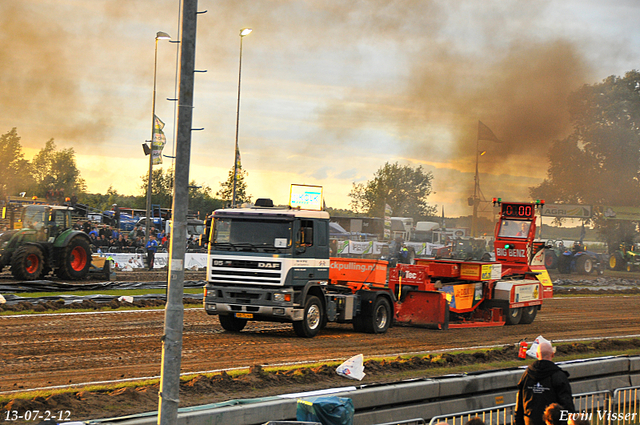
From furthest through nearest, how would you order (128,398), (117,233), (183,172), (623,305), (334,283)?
(117,233) < (623,305) < (334,283) < (128,398) < (183,172)

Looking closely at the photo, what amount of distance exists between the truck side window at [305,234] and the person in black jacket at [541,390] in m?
8.14

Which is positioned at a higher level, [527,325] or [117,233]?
[117,233]

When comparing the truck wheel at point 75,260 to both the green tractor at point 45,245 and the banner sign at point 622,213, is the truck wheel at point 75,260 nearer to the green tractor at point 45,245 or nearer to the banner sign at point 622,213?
the green tractor at point 45,245

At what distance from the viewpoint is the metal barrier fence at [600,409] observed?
27.4 ft

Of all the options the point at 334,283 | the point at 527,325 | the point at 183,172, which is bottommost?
the point at 527,325

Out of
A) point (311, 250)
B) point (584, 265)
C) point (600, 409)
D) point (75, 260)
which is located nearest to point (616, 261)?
point (584, 265)

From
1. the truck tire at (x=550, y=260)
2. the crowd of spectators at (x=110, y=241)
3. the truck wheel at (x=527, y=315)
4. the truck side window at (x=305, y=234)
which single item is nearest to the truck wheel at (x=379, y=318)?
the truck side window at (x=305, y=234)

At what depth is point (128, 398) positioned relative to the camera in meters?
8.20

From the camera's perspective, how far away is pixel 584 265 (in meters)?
44.7

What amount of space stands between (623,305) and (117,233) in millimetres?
24721

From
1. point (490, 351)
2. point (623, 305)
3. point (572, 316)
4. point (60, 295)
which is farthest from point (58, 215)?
point (623, 305)

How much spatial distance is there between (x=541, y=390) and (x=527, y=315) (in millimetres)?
14688

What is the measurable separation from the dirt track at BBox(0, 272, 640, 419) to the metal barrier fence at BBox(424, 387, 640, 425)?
2522 millimetres

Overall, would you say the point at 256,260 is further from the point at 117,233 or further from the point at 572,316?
the point at 117,233
